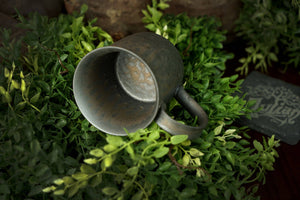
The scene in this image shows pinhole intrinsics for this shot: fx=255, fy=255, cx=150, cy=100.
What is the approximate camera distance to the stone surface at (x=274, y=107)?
2.89 ft

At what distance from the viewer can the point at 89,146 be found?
26.3 inches

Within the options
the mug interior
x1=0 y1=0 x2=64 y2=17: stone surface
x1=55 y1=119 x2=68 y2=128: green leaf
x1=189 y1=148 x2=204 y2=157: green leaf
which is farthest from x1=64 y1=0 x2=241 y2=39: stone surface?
x1=189 y1=148 x2=204 y2=157: green leaf

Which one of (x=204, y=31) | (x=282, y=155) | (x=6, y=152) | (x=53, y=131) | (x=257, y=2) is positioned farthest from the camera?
(x=257, y=2)

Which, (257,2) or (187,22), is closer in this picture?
(187,22)

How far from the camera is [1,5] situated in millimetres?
911

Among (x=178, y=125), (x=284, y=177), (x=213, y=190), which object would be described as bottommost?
(x=284, y=177)

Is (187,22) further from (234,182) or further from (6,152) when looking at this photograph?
(6,152)

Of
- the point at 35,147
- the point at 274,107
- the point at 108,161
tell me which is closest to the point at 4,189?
the point at 35,147

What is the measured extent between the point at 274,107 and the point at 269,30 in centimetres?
35

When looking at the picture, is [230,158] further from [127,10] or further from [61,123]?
[127,10]

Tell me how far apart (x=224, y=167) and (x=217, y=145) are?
57mm

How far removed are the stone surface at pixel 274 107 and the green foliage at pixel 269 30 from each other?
88 millimetres

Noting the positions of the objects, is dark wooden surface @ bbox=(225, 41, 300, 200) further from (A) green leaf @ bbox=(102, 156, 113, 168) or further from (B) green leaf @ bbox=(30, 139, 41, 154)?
(B) green leaf @ bbox=(30, 139, 41, 154)

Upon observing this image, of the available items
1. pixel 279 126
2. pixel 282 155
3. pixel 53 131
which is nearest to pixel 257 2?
pixel 279 126
